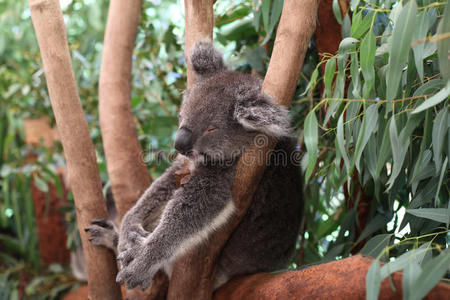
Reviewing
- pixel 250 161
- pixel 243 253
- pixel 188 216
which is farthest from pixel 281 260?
pixel 250 161

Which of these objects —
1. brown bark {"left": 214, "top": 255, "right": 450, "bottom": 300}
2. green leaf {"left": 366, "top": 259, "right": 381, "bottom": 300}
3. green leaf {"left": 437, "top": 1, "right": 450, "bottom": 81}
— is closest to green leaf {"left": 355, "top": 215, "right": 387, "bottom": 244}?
brown bark {"left": 214, "top": 255, "right": 450, "bottom": 300}

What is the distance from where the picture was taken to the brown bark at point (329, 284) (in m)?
1.18

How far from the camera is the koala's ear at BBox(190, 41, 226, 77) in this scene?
2020mm

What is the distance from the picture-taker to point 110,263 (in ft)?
6.88

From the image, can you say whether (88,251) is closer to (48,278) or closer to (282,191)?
(282,191)

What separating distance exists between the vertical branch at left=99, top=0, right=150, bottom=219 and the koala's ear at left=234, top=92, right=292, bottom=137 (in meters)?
0.89

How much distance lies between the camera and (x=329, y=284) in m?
1.34

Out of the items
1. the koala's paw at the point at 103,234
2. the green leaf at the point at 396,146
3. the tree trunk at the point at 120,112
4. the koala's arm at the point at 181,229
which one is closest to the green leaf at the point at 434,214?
the green leaf at the point at 396,146

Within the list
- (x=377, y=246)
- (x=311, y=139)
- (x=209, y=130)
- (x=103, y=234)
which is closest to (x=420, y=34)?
(x=311, y=139)

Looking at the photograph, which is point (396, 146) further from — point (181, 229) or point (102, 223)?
point (102, 223)

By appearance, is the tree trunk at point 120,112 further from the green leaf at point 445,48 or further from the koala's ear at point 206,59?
the green leaf at point 445,48

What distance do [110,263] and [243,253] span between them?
25.7 inches

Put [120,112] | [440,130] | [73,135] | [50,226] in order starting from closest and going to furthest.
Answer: [440,130] < [73,135] < [120,112] < [50,226]

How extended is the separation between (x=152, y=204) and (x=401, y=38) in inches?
58.1
